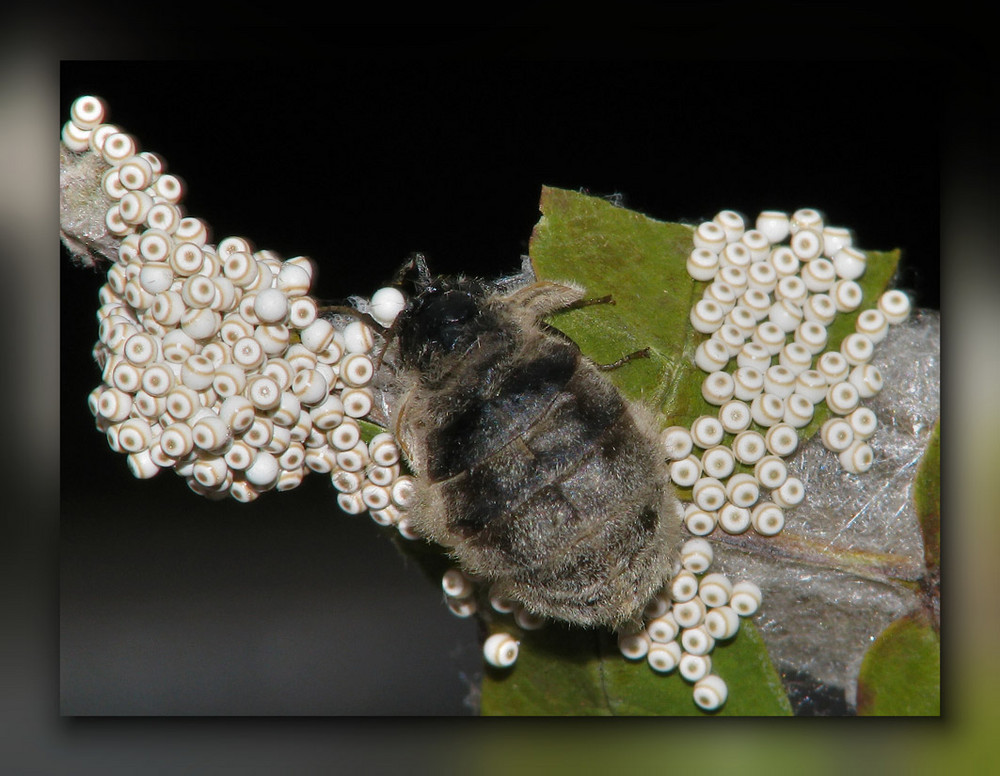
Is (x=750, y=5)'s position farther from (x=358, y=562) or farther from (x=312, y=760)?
(x=312, y=760)

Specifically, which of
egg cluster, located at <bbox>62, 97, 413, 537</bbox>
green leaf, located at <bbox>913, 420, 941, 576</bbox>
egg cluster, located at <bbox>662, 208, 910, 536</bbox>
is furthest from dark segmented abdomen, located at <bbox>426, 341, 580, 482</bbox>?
green leaf, located at <bbox>913, 420, 941, 576</bbox>

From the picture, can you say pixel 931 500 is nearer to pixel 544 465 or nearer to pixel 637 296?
pixel 637 296

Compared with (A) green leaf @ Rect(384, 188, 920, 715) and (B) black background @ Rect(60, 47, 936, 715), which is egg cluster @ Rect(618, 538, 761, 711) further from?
(B) black background @ Rect(60, 47, 936, 715)

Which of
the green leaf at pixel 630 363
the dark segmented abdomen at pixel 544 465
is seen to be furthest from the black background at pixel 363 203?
the dark segmented abdomen at pixel 544 465
